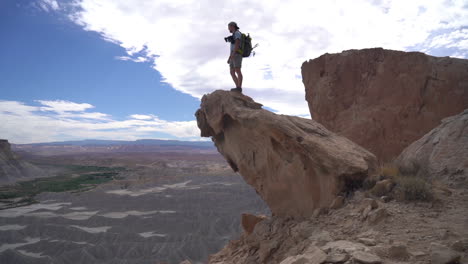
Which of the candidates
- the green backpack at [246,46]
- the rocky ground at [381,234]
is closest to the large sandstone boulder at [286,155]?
the rocky ground at [381,234]

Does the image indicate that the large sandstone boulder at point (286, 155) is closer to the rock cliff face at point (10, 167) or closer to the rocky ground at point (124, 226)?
the rocky ground at point (124, 226)

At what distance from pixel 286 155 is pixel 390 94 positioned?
477cm

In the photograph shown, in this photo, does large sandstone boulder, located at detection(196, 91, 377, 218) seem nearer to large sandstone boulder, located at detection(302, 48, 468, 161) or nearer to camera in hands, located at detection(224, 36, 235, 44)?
camera in hands, located at detection(224, 36, 235, 44)

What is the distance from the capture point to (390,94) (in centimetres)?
918

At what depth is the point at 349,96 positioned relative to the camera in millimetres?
9828

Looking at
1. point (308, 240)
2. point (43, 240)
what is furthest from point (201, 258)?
point (308, 240)

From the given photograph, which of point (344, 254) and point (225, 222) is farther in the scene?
point (225, 222)

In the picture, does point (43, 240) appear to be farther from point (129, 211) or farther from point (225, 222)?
point (225, 222)

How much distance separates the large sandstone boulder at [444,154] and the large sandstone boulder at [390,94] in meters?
2.89

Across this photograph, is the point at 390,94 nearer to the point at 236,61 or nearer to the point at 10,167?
the point at 236,61

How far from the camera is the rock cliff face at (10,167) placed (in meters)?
49.1

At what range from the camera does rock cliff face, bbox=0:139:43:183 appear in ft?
161

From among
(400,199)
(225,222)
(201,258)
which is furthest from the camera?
(225,222)

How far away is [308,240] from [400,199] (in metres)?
1.51
